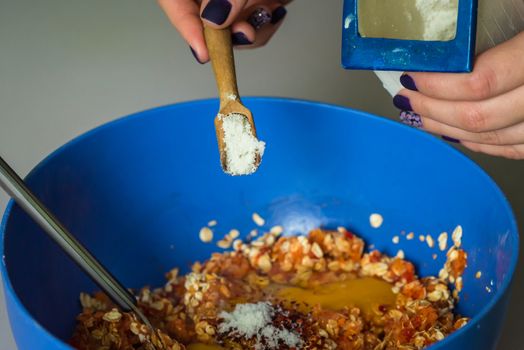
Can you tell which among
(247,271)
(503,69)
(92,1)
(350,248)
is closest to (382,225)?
(350,248)

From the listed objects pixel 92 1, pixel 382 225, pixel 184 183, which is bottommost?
pixel 382 225

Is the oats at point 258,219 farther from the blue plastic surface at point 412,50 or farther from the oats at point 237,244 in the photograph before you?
the blue plastic surface at point 412,50

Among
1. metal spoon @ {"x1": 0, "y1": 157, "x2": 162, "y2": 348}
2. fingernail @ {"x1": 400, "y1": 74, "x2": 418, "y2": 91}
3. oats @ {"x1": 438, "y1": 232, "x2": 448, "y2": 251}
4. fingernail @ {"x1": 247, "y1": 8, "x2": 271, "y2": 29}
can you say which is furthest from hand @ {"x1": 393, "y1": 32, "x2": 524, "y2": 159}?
metal spoon @ {"x1": 0, "y1": 157, "x2": 162, "y2": 348}

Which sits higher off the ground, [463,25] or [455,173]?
[463,25]

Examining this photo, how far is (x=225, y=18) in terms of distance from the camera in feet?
2.36

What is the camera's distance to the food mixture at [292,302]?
0.73 m

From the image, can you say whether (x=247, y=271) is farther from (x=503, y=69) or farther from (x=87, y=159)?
(x=503, y=69)

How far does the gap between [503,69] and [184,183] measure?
44 cm

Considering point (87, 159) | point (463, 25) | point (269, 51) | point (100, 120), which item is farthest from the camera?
point (269, 51)

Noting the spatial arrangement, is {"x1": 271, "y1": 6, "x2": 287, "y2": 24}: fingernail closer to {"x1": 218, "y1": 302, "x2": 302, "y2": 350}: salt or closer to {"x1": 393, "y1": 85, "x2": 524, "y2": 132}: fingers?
{"x1": 393, "y1": 85, "x2": 524, "y2": 132}: fingers

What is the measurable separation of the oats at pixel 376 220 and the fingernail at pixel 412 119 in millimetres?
137

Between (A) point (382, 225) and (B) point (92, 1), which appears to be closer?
(A) point (382, 225)

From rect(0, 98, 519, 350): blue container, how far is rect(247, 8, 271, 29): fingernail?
95 millimetres

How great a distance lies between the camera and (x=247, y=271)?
0.88 metres
